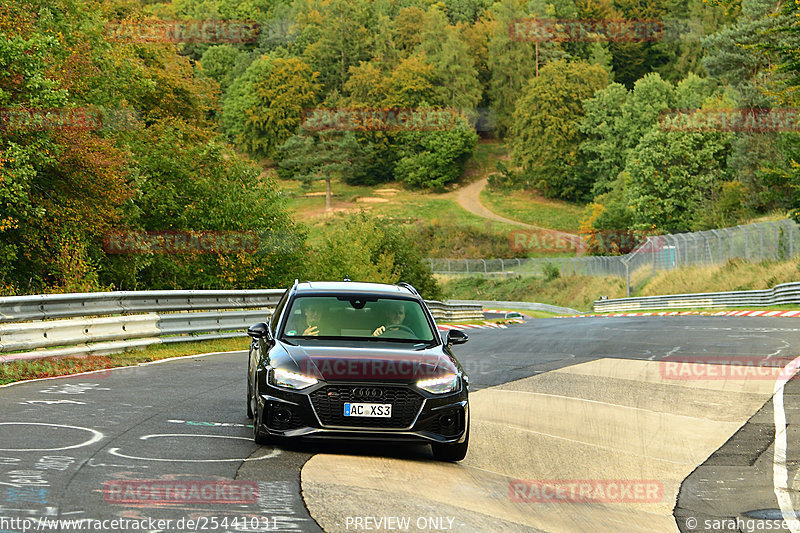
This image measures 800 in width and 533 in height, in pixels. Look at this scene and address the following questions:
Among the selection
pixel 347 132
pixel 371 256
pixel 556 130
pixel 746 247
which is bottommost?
pixel 347 132

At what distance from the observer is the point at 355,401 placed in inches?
346

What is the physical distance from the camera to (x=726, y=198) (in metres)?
81.1

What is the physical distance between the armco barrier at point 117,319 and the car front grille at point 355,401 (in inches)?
282

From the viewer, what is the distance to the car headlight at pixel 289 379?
8.89 meters

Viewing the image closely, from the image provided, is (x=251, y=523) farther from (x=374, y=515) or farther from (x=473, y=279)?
(x=473, y=279)

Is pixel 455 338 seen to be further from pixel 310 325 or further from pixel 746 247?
pixel 746 247

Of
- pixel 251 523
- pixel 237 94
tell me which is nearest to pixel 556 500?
pixel 251 523

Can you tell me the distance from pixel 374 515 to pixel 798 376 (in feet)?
37.4

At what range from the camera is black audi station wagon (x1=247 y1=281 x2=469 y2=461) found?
28.8ft

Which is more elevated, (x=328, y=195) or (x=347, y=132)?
(x=347, y=132)

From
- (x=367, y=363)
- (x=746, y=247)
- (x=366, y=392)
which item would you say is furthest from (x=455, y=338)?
(x=746, y=247)

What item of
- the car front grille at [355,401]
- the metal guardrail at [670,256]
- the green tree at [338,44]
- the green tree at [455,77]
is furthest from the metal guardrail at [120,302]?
the green tree at [338,44]

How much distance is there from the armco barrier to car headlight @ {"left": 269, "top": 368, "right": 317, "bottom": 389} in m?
6.67

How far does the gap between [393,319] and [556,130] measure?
128m
